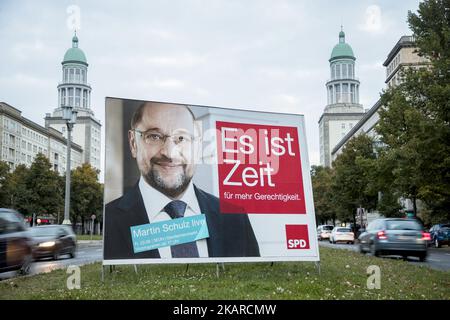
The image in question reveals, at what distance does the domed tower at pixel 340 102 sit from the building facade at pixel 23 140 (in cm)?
7188

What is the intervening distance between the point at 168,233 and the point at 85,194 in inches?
3214

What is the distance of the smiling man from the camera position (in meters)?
10.8

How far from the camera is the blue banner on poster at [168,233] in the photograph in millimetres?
10609

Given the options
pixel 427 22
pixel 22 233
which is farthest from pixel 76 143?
pixel 22 233

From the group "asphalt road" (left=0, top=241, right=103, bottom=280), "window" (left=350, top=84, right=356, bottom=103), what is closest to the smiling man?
"asphalt road" (left=0, top=241, right=103, bottom=280)

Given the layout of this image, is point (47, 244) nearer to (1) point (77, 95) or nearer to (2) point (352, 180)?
(2) point (352, 180)

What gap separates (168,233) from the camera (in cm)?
1076

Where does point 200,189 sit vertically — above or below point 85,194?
below

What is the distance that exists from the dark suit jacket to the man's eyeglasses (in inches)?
36.9

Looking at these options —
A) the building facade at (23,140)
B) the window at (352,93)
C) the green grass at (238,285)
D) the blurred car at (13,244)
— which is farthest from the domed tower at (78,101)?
the green grass at (238,285)

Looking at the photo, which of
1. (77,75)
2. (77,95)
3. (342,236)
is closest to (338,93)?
(77,75)

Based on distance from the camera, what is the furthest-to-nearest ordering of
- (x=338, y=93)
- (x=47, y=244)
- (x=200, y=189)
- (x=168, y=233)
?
(x=338, y=93)
(x=47, y=244)
(x=200, y=189)
(x=168, y=233)

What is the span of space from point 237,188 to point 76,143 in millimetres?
155501
